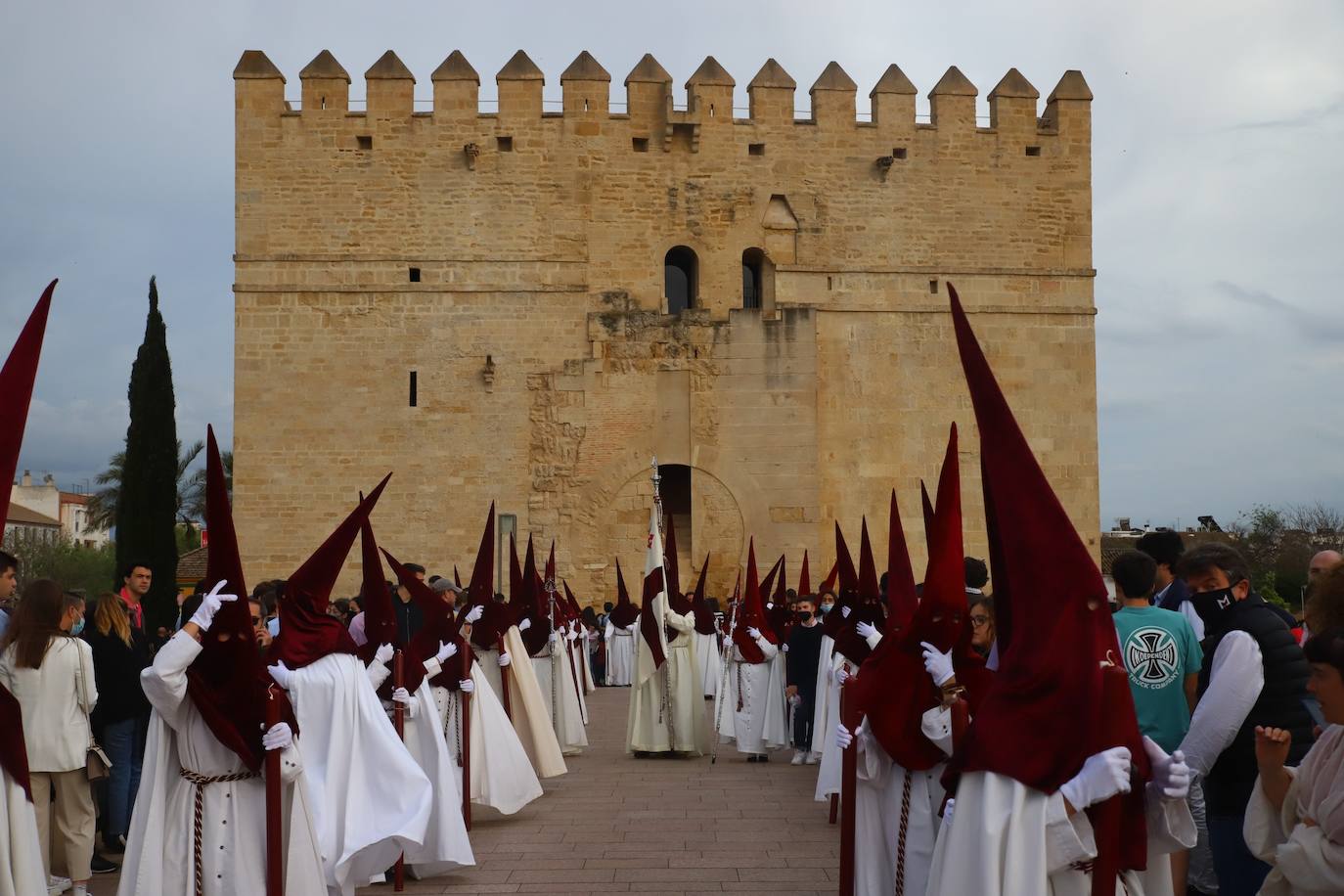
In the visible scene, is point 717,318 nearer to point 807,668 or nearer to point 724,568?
point 724,568

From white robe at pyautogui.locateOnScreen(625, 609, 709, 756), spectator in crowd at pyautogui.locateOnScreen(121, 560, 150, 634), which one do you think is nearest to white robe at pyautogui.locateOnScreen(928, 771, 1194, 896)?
spectator in crowd at pyautogui.locateOnScreen(121, 560, 150, 634)

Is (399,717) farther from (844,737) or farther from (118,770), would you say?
(844,737)

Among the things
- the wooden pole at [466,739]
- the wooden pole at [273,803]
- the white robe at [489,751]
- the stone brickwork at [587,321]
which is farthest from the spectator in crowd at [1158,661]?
the stone brickwork at [587,321]

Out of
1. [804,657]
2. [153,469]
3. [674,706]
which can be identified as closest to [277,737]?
[804,657]

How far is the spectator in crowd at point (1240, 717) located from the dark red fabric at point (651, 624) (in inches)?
313

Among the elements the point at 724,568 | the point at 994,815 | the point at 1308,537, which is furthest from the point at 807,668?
the point at 1308,537

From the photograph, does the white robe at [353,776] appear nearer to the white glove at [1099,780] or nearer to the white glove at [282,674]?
the white glove at [282,674]

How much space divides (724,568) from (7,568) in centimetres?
1924

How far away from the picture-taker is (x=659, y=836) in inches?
348

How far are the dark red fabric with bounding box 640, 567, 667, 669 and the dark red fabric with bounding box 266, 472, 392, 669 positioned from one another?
6.64 metres

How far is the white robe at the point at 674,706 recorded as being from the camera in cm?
1295

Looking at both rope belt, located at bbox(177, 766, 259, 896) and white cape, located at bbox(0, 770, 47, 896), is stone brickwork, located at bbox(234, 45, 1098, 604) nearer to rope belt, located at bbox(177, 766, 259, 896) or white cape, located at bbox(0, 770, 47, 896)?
rope belt, located at bbox(177, 766, 259, 896)

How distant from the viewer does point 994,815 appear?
3773mm

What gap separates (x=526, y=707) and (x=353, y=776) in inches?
174
